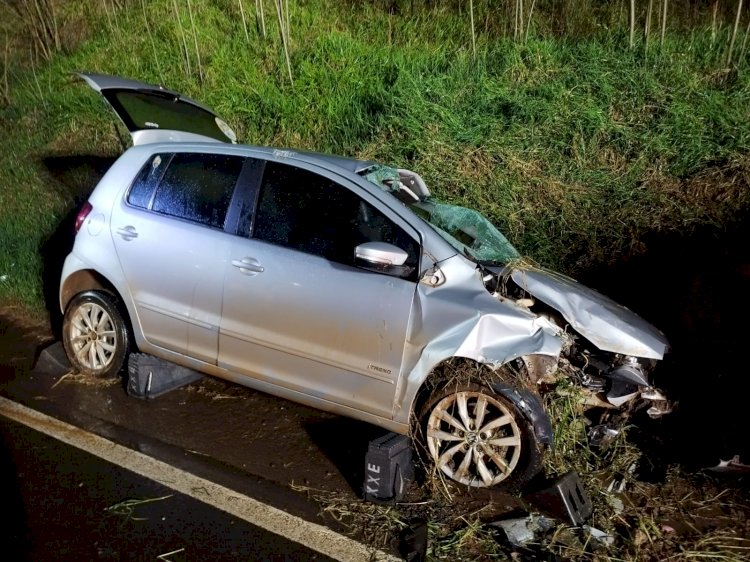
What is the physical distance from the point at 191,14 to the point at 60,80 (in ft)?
7.56

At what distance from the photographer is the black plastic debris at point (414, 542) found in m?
3.33

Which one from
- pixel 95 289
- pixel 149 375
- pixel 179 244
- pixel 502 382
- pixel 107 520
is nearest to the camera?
pixel 107 520

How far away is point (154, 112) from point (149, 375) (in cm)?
196

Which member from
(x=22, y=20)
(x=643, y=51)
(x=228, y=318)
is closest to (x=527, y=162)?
(x=643, y=51)

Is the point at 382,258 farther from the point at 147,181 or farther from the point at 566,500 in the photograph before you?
the point at 147,181

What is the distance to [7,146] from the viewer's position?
949 centimetres

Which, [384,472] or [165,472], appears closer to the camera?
[384,472]

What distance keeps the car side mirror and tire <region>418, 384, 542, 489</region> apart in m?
0.68

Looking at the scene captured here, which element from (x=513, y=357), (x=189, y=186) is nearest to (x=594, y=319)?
(x=513, y=357)

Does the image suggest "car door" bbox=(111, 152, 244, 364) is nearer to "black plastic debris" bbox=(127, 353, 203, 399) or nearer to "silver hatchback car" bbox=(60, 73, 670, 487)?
"silver hatchback car" bbox=(60, 73, 670, 487)

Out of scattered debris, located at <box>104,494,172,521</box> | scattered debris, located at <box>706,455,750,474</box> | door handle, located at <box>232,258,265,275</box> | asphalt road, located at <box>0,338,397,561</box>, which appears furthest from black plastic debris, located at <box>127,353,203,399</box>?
scattered debris, located at <box>706,455,750,474</box>

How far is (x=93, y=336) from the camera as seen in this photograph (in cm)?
513

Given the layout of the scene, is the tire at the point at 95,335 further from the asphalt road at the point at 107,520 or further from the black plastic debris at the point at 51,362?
the asphalt road at the point at 107,520

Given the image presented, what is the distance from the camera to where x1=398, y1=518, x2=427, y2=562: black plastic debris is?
3330 mm
